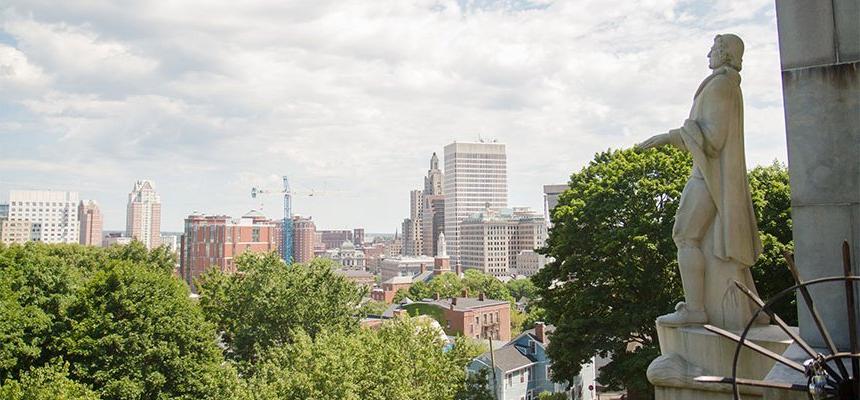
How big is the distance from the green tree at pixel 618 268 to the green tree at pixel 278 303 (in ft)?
34.8

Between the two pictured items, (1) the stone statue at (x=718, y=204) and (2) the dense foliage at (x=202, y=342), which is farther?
(2) the dense foliage at (x=202, y=342)

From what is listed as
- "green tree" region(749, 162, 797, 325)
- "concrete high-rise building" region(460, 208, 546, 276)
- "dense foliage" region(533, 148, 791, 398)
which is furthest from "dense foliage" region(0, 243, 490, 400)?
"concrete high-rise building" region(460, 208, 546, 276)

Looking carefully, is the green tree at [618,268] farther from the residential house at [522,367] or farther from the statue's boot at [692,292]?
the residential house at [522,367]

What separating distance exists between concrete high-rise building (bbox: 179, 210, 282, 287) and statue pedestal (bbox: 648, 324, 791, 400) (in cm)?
11995

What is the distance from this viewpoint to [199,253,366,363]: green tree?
26.8 m

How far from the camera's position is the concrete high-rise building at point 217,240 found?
122125mm

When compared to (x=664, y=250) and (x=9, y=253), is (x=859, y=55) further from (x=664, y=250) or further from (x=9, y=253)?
(x=9, y=253)

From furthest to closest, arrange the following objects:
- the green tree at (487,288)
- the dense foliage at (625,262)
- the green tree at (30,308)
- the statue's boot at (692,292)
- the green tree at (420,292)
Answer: the green tree at (487,288)
the green tree at (420,292)
the green tree at (30,308)
the dense foliage at (625,262)
the statue's boot at (692,292)

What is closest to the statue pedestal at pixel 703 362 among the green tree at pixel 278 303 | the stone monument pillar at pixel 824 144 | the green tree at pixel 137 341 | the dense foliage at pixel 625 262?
the stone monument pillar at pixel 824 144

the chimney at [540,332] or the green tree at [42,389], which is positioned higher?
the green tree at [42,389]

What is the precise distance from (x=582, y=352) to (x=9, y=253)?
942 inches

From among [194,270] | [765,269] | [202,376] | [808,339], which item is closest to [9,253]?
[202,376]

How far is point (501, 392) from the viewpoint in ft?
141

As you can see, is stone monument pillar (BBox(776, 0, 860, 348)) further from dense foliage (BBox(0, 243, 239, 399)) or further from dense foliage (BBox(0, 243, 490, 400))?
dense foliage (BBox(0, 243, 239, 399))
